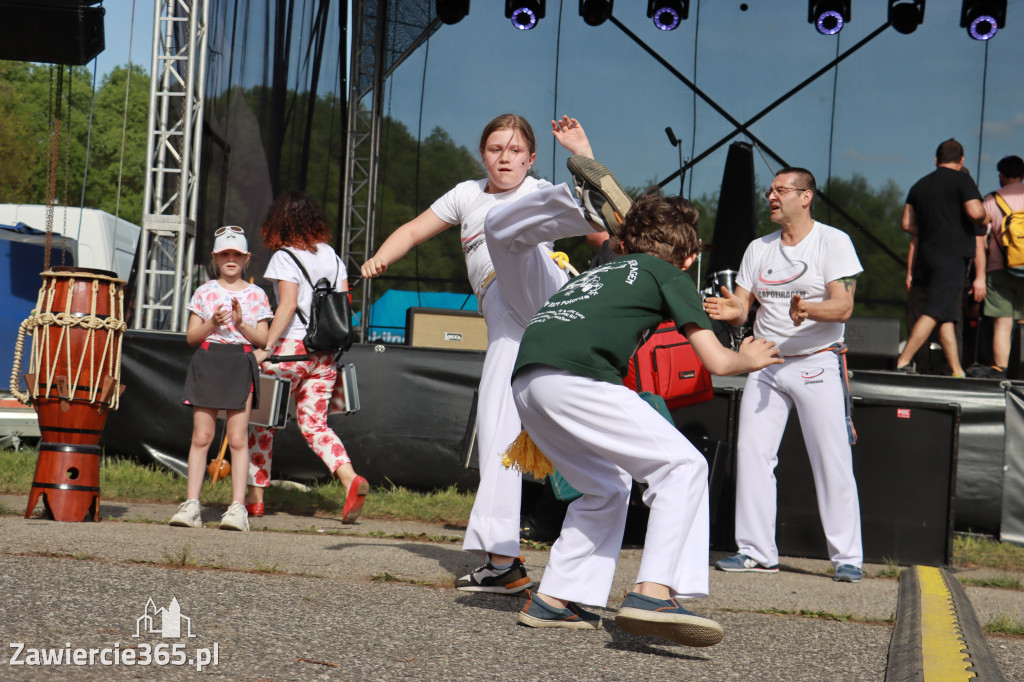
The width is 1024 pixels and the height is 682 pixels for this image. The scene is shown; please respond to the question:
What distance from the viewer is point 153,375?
21.4 feet

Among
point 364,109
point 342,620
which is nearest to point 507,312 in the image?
point 342,620

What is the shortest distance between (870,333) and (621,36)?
25.4 ft

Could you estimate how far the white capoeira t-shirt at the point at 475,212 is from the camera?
3562 mm

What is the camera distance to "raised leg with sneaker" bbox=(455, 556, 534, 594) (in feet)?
10.7

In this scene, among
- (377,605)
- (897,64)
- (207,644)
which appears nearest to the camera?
(207,644)

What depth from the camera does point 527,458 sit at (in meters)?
2.96

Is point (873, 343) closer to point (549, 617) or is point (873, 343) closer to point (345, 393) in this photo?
point (345, 393)

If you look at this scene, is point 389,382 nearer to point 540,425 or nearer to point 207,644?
point 540,425

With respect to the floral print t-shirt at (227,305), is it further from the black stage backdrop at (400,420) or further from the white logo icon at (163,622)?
the white logo icon at (163,622)

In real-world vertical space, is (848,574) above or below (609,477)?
below

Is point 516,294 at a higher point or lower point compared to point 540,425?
higher

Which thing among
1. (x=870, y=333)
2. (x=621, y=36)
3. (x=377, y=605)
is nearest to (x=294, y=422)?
(x=377, y=605)

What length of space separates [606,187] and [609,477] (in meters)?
0.85

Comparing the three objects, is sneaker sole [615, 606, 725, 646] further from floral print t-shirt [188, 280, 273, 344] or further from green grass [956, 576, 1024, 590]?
floral print t-shirt [188, 280, 273, 344]
